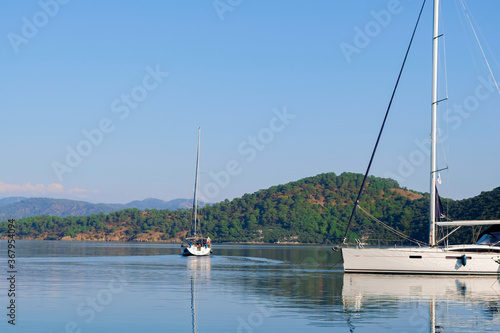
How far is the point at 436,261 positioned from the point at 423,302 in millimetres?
16495

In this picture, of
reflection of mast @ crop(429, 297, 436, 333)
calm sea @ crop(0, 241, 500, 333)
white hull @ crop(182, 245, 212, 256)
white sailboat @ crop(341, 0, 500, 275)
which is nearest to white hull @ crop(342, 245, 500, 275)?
white sailboat @ crop(341, 0, 500, 275)

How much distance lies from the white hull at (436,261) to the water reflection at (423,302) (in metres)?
0.60

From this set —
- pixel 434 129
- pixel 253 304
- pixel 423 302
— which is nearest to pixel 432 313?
pixel 423 302

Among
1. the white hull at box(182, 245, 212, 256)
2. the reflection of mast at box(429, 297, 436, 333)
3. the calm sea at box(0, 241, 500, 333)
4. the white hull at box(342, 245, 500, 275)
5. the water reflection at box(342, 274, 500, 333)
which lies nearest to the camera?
the reflection of mast at box(429, 297, 436, 333)

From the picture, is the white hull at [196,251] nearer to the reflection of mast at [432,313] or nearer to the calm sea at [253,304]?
the calm sea at [253,304]

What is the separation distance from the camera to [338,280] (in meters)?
45.8

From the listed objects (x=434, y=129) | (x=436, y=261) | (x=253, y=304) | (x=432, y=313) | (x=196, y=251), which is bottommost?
(x=196, y=251)

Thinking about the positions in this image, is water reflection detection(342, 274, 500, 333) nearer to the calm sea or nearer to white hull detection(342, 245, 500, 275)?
the calm sea

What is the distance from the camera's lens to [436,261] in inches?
1890

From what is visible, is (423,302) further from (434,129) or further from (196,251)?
(196,251)

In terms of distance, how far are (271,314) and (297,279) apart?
66.4ft

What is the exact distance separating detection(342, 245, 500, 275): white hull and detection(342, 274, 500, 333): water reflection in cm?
60

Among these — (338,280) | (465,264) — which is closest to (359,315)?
(338,280)

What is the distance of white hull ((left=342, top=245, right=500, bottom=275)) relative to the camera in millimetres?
47984
